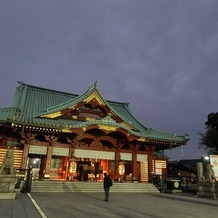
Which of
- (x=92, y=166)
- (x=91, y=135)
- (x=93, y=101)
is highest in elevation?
(x=93, y=101)

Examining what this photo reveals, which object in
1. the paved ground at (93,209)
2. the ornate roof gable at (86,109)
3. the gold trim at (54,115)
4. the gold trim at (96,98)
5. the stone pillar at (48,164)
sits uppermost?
the gold trim at (96,98)

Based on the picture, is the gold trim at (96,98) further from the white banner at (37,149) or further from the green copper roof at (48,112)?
the white banner at (37,149)

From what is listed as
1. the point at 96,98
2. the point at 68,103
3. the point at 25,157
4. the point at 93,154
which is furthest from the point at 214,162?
the point at 25,157

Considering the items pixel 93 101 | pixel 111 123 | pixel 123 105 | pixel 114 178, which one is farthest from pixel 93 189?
pixel 123 105

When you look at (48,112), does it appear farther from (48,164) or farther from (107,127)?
(107,127)

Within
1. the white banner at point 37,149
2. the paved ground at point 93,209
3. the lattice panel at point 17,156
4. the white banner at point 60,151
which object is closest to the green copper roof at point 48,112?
the white banner at point 37,149

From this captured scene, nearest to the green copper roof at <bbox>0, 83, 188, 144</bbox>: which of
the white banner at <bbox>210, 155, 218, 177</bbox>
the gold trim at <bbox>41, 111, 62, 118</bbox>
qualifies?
the gold trim at <bbox>41, 111, 62, 118</bbox>

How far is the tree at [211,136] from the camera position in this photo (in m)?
34.8

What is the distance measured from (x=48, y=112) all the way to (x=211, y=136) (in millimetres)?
27372

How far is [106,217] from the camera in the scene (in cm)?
747

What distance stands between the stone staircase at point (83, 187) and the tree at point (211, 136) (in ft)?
61.8

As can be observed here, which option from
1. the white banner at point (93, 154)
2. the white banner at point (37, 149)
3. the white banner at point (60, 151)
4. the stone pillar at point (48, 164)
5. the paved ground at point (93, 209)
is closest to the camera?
the paved ground at point (93, 209)

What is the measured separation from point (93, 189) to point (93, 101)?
9156 millimetres

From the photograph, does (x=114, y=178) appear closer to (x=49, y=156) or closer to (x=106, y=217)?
(x=49, y=156)
